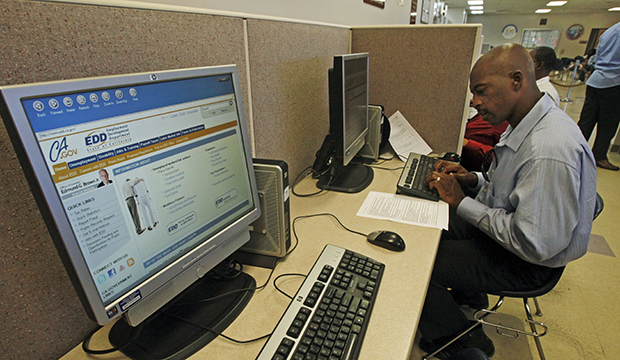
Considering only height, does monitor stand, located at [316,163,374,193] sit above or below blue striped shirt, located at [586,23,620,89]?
below

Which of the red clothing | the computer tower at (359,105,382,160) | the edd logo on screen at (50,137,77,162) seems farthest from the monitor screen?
the red clothing

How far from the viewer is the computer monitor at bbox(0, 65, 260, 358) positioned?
1.24 feet

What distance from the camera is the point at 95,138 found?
422mm

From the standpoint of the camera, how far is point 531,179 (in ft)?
2.85

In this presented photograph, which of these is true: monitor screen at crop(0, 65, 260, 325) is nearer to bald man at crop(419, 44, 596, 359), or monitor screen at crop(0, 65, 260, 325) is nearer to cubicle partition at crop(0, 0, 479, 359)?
cubicle partition at crop(0, 0, 479, 359)

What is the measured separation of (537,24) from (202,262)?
46.8ft

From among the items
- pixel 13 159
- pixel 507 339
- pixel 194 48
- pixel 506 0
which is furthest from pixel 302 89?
pixel 506 0

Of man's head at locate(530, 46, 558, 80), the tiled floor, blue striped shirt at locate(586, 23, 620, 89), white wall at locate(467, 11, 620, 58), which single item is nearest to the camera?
the tiled floor

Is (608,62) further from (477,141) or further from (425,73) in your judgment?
(425,73)

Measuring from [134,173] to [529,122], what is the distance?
41.7 inches

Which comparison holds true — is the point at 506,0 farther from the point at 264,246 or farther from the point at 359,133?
the point at 264,246

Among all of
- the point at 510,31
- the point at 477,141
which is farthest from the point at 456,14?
the point at 477,141

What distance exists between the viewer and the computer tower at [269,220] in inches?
28.0

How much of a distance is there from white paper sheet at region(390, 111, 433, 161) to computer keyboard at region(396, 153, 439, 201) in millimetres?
198
